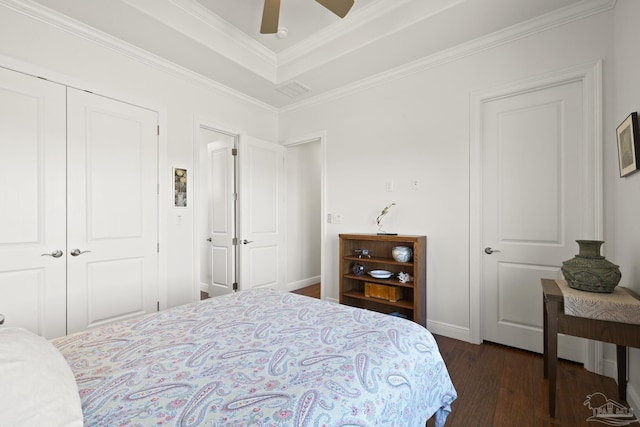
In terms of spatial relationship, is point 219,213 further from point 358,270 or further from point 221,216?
point 358,270

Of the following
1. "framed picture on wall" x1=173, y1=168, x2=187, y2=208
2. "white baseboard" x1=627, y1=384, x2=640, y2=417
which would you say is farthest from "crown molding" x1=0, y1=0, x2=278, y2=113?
"white baseboard" x1=627, y1=384, x2=640, y2=417

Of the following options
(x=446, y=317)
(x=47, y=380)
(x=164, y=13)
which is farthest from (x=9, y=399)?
(x=446, y=317)

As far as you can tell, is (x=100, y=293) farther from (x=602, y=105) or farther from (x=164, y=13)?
(x=602, y=105)

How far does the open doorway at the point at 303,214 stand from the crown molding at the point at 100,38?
150cm

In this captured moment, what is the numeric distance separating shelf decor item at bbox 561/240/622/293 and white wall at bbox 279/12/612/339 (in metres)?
0.97

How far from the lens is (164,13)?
92.8 inches

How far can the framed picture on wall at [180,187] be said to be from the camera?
9.99ft

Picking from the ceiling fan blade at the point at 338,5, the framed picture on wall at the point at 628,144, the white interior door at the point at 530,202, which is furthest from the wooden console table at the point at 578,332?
the ceiling fan blade at the point at 338,5

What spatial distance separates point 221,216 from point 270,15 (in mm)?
2610

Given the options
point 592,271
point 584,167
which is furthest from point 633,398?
point 584,167

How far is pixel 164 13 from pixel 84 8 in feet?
1.81

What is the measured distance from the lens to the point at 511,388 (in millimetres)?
1935

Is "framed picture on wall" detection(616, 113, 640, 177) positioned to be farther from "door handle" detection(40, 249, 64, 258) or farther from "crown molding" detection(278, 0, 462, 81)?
"door handle" detection(40, 249, 64, 258)

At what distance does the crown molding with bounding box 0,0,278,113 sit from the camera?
214cm
